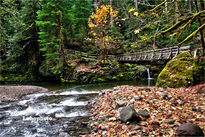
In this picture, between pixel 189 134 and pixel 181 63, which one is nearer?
pixel 189 134

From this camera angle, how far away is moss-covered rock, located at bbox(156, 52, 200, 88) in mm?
8680

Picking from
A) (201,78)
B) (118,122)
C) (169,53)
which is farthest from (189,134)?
(169,53)

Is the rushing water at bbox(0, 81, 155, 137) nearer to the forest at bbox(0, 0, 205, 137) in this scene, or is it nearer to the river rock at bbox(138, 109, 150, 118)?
the forest at bbox(0, 0, 205, 137)

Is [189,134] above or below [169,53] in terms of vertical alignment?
below

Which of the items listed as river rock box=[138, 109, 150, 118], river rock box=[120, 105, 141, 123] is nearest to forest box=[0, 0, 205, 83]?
river rock box=[138, 109, 150, 118]

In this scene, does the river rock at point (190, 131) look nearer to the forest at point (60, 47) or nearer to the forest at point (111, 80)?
the forest at point (111, 80)

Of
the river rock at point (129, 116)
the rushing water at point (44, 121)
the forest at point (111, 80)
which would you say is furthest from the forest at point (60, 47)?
the river rock at point (129, 116)

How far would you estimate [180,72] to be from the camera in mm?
9164

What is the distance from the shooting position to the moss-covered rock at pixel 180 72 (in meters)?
8.68

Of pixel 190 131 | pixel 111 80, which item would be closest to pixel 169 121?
pixel 190 131

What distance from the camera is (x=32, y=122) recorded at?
19.5 ft

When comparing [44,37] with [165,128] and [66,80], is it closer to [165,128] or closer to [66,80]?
[66,80]

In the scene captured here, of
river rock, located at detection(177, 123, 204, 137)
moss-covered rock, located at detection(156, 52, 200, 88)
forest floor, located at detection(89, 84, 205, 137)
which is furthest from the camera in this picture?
moss-covered rock, located at detection(156, 52, 200, 88)

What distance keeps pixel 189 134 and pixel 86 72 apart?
52.9ft
